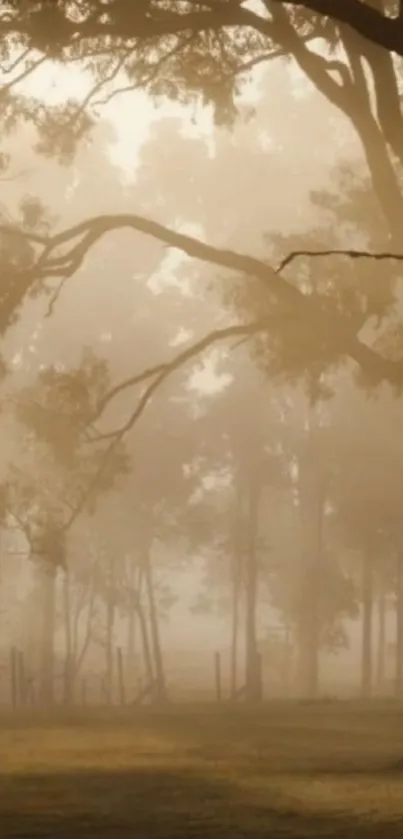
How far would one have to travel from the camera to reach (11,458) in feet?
113

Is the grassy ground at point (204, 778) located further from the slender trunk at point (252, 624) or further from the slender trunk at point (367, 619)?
the slender trunk at point (367, 619)

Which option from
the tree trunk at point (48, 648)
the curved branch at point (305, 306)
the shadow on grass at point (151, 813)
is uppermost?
the curved branch at point (305, 306)

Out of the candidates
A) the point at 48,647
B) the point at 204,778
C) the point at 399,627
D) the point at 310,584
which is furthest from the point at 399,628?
the point at 204,778

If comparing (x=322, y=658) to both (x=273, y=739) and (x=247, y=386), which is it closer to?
(x=247, y=386)

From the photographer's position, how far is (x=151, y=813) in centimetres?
1012

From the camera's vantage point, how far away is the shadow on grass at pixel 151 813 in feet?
29.8

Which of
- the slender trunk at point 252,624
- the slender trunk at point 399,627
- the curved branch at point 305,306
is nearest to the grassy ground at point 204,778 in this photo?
the curved branch at point 305,306

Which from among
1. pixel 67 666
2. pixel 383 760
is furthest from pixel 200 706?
pixel 383 760

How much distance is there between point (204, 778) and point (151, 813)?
2568mm

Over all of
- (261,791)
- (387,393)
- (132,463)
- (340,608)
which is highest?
(387,393)

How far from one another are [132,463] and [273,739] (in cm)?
1552

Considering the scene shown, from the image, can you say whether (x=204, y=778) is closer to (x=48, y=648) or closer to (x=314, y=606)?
(x=48, y=648)

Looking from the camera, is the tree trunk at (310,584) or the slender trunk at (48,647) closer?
the slender trunk at (48,647)

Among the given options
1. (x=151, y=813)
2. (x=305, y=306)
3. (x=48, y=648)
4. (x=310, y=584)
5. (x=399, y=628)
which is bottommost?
(x=151, y=813)
